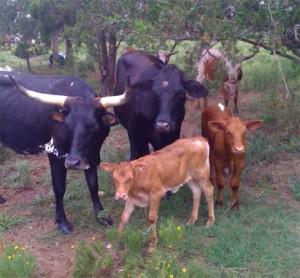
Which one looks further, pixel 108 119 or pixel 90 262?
pixel 108 119

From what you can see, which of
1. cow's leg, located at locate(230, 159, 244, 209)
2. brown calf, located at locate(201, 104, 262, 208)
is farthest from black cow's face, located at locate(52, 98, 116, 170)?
cow's leg, located at locate(230, 159, 244, 209)

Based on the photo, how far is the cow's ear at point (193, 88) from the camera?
6.48m

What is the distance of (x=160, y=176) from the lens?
18.3ft

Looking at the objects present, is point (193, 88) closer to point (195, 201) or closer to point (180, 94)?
point (180, 94)

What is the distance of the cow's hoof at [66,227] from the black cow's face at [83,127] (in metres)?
0.80

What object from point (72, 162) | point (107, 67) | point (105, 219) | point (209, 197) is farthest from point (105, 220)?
point (107, 67)

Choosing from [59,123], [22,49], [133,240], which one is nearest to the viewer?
[133,240]

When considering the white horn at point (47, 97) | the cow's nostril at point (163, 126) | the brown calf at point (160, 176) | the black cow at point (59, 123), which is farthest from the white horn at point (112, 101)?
the brown calf at point (160, 176)

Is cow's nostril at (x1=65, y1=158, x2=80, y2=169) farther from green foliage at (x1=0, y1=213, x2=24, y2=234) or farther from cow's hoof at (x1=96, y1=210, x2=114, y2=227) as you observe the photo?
green foliage at (x1=0, y1=213, x2=24, y2=234)

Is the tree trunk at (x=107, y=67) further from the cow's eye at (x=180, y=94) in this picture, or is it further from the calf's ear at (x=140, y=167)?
the calf's ear at (x=140, y=167)

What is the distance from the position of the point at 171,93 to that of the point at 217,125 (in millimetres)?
608

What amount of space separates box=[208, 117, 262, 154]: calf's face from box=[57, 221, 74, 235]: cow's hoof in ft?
6.07

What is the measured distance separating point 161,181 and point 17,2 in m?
9.41

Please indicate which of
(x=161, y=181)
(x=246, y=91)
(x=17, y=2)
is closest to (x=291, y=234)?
(x=161, y=181)
